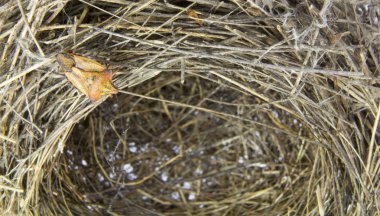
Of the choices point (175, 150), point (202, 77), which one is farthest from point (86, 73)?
point (175, 150)

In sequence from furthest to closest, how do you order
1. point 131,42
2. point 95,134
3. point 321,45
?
point 95,134 < point 131,42 < point 321,45

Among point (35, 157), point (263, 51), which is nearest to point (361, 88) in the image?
point (263, 51)

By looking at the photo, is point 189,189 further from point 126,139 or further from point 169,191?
point 126,139

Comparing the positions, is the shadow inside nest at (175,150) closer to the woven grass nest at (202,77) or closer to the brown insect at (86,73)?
the woven grass nest at (202,77)

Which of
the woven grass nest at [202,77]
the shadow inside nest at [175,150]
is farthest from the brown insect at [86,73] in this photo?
the shadow inside nest at [175,150]

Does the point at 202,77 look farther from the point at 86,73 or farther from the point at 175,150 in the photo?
the point at 175,150

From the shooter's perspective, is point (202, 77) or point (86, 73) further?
point (202, 77)

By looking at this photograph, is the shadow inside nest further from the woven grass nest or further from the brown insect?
the brown insect
